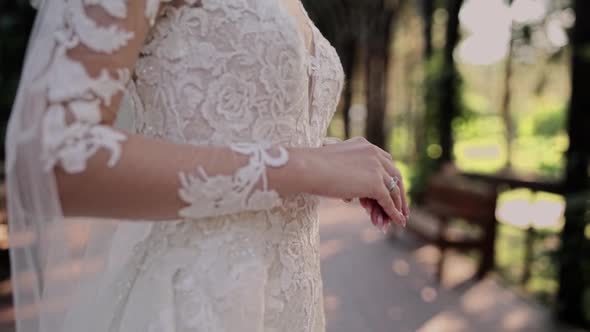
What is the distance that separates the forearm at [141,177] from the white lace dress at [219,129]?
0.23 ft

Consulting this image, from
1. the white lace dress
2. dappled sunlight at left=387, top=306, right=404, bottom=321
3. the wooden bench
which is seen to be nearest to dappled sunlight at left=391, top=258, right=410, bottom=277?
the wooden bench

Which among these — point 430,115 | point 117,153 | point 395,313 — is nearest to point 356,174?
point 117,153

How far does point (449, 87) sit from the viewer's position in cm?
622

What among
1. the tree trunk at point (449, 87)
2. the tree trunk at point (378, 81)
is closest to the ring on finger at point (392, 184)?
the tree trunk at point (449, 87)

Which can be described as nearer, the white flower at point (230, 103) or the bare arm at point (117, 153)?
the bare arm at point (117, 153)

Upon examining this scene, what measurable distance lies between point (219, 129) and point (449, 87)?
232 inches

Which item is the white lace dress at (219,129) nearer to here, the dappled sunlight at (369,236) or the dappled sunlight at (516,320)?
the dappled sunlight at (516,320)

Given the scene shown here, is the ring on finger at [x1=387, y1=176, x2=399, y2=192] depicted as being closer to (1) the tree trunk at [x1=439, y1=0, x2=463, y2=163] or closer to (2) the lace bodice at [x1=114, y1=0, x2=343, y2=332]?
(2) the lace bodice at [x1=114, y1=0, x2=343, y2=332]

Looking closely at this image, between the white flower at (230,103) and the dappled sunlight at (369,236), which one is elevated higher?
the white flower at (230,103)

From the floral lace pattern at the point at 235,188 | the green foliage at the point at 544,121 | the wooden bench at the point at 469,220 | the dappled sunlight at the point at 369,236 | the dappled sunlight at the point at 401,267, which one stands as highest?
the floral lace pattern at the point at 235,188

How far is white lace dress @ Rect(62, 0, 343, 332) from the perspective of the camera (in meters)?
0.70

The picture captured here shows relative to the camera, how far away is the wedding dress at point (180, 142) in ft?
1.89

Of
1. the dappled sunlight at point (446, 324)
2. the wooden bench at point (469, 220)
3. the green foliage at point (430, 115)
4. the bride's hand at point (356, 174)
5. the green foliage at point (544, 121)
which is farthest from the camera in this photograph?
the green foliage at point (430, 115)

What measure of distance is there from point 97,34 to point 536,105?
6.68 meters
